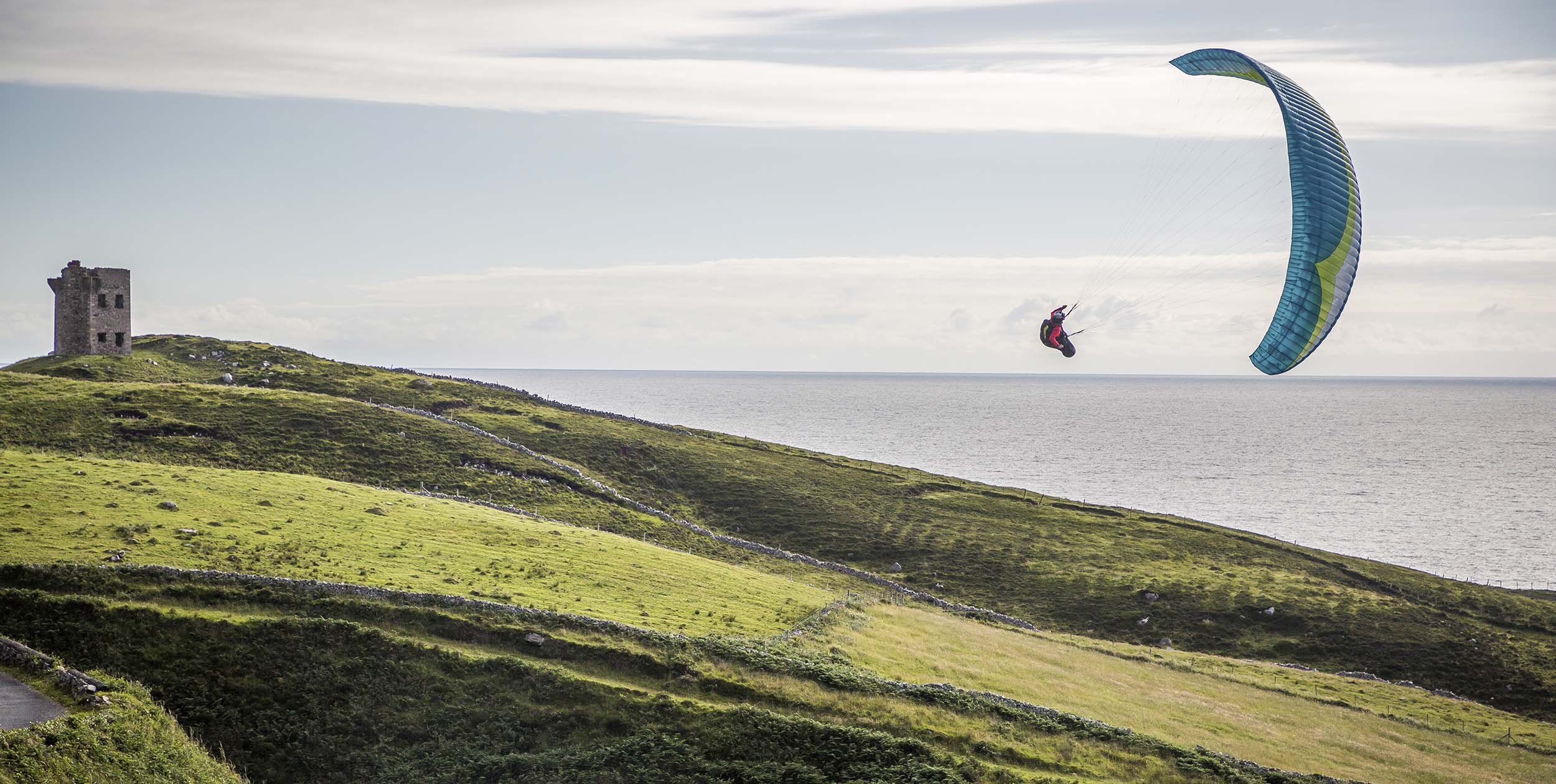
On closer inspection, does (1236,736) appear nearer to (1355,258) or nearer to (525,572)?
(1355,258)

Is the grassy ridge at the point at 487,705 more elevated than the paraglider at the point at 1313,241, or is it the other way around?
the paraglider at the point at 1313,241

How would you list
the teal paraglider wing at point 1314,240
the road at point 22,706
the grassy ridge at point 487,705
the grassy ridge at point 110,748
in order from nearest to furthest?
the grassy ridge at point 110,748, the road at point 22,706, the grassy ridge at point 487,705, the teal paraglider wing at point 1314,240

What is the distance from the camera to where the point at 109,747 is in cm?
2223

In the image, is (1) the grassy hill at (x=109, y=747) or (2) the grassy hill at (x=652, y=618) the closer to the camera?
(1) the grassy hill at (x=109, y=747)

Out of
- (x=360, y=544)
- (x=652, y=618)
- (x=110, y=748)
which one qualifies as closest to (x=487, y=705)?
(x=652, y=618)

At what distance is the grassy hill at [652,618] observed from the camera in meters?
27.1

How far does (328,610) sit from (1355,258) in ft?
114

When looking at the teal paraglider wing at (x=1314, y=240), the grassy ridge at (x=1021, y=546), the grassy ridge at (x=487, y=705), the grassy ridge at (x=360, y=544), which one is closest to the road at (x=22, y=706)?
the grassy ridge at (x=487, y=705)

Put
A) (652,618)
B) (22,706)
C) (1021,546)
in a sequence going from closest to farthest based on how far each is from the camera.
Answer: (22,706) < (652,618) < (1021,546)

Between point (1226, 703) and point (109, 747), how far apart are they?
122ft

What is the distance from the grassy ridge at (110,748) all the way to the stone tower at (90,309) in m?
57.1

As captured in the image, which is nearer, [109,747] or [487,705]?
[109,747]

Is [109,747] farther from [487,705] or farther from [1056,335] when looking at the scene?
[1056,335]

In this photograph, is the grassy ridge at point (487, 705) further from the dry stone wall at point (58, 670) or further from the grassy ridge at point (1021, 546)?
the grassy ridge at point (1021, 546)
